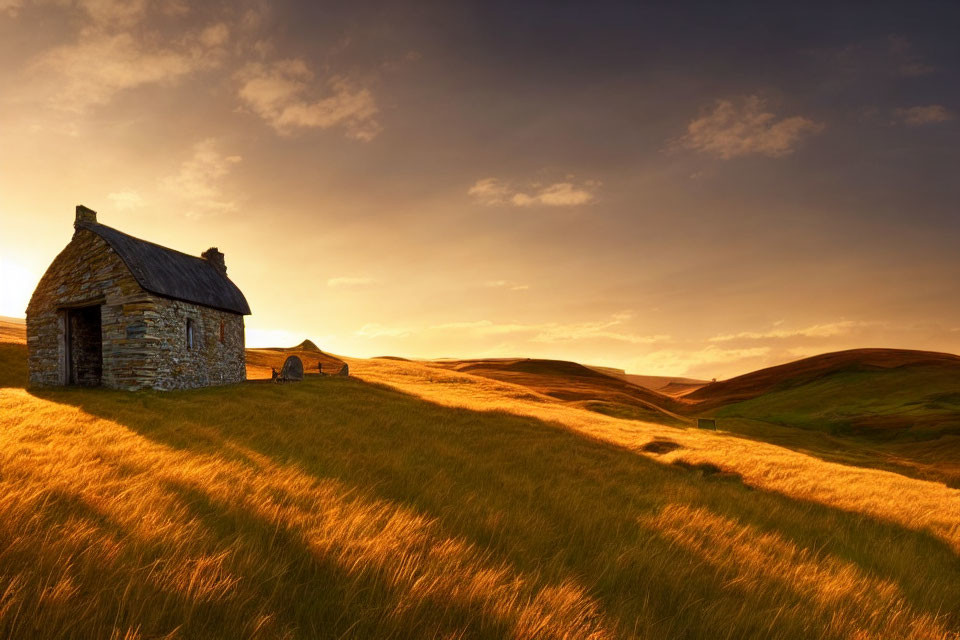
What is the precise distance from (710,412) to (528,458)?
49.5m

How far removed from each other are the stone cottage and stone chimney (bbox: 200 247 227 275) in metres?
3.64

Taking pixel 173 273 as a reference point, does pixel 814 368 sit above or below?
below

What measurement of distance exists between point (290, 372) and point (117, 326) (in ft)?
34.2

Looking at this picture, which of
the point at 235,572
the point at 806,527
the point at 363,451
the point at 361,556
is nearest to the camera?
the point at 235,572

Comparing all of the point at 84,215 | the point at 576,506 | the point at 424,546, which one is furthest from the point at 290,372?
the point at 424,546

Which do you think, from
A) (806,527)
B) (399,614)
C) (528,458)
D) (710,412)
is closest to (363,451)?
(528,458)

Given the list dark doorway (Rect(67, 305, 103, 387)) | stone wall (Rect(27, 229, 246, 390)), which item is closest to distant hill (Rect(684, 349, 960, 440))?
stone wall (Rect(27, 229, 246, 390))

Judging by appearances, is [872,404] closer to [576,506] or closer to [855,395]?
[855,395]

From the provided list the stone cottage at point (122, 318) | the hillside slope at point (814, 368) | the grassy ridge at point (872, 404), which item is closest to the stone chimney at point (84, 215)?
the stone cottage at point (122, 318)

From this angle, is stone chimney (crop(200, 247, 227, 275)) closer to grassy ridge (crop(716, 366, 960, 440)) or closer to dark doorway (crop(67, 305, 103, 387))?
dark doorway (crop(67, 305, 103, 387))

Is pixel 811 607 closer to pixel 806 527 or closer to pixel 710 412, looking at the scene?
pixel 806 527

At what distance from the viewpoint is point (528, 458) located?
36.9 ft

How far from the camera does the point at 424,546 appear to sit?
3990 mm

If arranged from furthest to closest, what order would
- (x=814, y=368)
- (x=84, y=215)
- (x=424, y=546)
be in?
(x=814, y=368) → (x=84, y=215) → (x=424, y=546)
